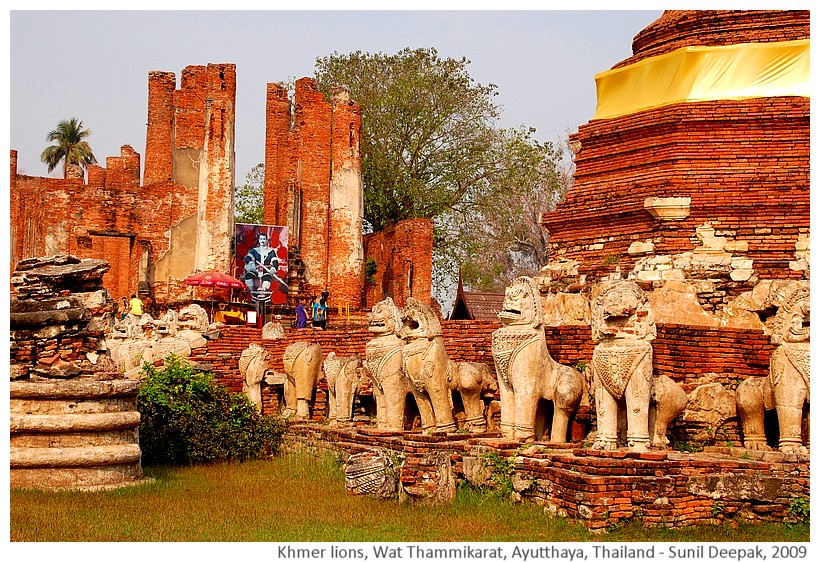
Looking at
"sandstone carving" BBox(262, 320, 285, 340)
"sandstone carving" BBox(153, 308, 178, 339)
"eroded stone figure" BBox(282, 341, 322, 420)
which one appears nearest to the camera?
"eroded stone figure" BBox(282, 341, 322, 420)

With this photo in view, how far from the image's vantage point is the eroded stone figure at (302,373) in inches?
538

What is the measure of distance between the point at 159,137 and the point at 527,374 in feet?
66.1

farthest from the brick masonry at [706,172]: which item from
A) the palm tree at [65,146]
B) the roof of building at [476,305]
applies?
the palm tree at [65,146]

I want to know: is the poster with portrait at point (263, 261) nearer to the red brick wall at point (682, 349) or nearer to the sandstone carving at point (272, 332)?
the sandstone carving at point (272, 332)

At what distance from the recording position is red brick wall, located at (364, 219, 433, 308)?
27.3 meters

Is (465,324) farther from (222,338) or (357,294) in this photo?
(357,294)

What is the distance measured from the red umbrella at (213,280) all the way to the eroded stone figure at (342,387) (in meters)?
12.9

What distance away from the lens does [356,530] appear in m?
8.38

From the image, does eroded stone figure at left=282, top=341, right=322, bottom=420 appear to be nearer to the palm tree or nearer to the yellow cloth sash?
the yellow cloth sash

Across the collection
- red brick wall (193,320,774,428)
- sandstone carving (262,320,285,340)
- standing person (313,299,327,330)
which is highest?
standing person (313,299,327,330)

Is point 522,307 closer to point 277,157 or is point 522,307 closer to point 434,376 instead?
point 434,376

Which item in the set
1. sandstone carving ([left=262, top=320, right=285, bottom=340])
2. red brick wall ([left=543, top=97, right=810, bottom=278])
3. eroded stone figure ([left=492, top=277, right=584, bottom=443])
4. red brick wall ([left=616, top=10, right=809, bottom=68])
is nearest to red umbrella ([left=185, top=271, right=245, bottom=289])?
sandstone carving ([left=262, top=320, right=285, bottom=340])

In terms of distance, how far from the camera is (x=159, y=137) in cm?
2903

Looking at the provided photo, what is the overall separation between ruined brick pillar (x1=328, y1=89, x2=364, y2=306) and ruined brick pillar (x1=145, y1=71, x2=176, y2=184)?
3592mm
